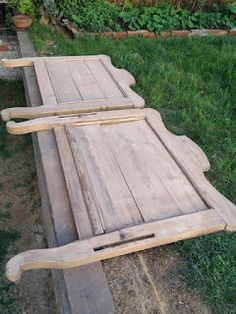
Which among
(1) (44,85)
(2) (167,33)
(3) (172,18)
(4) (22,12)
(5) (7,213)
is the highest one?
(1) (44,85)

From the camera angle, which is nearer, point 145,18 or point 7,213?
point 7,213

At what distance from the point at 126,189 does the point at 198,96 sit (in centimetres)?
219

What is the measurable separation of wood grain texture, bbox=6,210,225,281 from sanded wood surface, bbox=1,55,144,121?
48.0 inches

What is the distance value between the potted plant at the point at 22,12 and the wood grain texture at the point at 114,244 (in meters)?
4.11

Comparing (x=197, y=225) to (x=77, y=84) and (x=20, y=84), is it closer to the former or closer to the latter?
(x=77, y=84)

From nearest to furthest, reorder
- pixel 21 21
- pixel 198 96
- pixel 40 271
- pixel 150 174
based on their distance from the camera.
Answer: pixel 150 174 → pixel 40 271 → pixel 198 96 → pixel 21 21

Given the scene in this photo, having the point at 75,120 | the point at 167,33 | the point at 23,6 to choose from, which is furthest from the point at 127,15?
the point at 75,120

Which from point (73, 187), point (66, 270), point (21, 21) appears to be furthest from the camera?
point (21, 21)

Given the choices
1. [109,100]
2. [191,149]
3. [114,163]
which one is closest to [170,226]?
[114,163]

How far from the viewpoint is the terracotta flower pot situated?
4.87 m

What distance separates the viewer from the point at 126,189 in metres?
1.98

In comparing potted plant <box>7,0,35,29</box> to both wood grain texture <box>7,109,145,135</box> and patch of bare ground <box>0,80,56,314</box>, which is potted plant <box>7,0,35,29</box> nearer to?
patch of bare ground <box>0,80,56,314</box>

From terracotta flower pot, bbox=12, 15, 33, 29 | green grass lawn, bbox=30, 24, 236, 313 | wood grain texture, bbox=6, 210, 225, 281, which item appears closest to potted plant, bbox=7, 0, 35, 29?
terracotta flower pot, bbox=12, 15, 33, 29

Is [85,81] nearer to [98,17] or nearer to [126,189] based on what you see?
[126,189]
